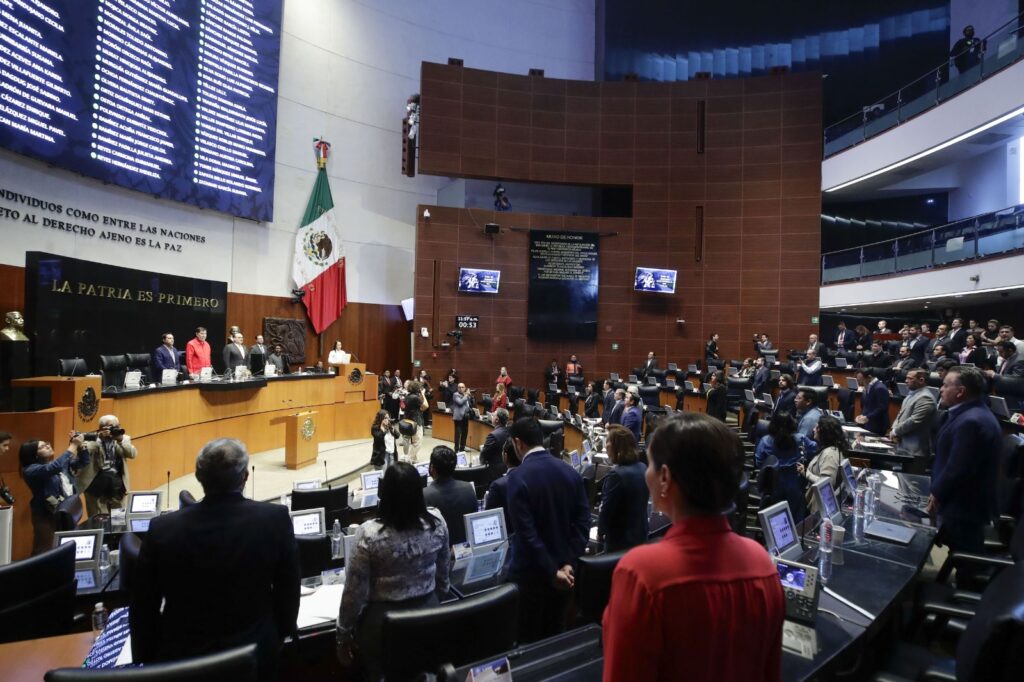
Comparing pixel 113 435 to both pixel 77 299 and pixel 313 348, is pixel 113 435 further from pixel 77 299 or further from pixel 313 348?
pixel 313 348

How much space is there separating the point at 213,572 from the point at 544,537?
1475 mm

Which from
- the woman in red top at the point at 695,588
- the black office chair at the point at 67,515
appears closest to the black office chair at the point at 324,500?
the black office chair at the point at 67,515

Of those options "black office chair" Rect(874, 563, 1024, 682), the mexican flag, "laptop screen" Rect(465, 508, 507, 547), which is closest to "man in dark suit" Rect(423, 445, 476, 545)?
"laptop screen" Rect(465, 508, 507, 547)

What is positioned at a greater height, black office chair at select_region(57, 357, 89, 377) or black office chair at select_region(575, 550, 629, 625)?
black office chair at select_region(57, 357, 89, 377)

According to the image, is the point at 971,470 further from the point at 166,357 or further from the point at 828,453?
the point at 166,357

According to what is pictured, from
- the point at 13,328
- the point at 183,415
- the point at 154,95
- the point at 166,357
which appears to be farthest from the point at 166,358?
the point at 154,95

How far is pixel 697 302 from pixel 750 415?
8.20m

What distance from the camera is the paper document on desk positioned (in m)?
2.51

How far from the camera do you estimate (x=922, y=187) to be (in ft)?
52.9

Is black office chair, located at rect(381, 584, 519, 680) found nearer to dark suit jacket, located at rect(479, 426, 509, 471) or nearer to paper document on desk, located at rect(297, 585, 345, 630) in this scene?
paper document on desk, located at rect(297, 585, 345, 630)

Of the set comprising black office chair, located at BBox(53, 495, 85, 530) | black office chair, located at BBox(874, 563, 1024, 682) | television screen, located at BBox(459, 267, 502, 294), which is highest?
television screen, located at BBox(459, 267, 502, 294)

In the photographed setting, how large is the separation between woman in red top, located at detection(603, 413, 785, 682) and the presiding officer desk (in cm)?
599

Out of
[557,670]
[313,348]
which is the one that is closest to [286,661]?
[557,670]

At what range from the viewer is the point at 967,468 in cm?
323
